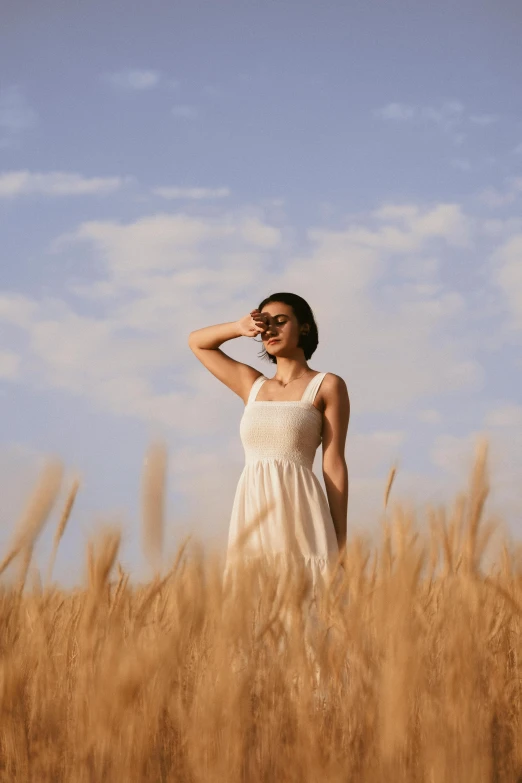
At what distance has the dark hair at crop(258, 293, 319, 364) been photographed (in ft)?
10.3

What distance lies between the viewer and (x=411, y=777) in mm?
1315

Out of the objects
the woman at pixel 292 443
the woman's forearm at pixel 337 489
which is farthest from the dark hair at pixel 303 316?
the woman's forearm at pixel 337 489

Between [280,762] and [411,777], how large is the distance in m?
0.21

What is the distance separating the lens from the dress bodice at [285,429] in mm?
2924

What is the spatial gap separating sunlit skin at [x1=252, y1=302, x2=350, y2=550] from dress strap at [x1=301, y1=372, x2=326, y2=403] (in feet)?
0.06

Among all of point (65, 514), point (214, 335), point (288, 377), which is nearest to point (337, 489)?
point (288, 377)

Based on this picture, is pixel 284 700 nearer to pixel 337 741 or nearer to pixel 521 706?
pixel 337 741

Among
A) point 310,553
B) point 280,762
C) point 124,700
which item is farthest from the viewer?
point 310,553

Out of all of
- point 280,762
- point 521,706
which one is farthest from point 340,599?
Result: point 521,706

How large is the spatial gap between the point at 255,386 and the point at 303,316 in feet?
1.05

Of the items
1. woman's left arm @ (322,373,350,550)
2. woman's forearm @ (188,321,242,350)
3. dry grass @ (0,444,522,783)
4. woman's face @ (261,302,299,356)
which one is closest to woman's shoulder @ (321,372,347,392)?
Result: woman's left arm @ (322,373,350,550)

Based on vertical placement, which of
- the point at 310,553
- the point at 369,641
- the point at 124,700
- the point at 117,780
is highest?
the point at 310,553

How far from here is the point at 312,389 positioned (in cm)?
298

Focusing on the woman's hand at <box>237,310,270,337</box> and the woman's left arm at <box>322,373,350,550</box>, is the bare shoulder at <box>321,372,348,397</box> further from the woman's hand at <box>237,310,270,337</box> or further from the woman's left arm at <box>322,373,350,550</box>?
the woman's hand at <box>237,310,270,337</box>
